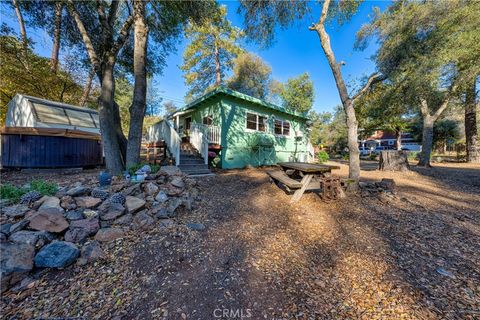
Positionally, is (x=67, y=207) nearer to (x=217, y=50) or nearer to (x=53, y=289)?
(x=53, y=289)

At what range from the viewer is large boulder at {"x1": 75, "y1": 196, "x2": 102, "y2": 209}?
2781 mm

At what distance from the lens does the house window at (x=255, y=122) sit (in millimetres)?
9875

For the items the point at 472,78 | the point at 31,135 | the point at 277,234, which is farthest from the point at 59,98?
the point at 472,78

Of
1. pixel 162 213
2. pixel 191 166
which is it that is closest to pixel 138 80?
pixel 191 166

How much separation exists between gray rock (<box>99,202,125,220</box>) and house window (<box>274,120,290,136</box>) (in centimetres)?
973

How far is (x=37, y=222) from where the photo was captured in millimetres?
2299

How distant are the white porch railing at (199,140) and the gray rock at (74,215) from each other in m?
4.88

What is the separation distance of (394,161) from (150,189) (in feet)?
35.7

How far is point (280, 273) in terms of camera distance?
2.10m

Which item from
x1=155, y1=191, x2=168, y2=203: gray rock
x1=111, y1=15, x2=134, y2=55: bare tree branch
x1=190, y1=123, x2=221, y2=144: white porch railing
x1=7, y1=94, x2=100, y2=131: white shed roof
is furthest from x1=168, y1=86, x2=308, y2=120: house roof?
x1=155, y1=191, x2=168, y2=203: gray rock

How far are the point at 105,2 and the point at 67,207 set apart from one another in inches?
280

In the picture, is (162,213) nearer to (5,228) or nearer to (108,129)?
(5,228)

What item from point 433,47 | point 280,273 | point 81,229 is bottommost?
point 280,273

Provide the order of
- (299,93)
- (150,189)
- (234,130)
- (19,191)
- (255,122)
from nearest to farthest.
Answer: (19,191) → (150,189) → (234,130) → (255,122) → (299,93)
